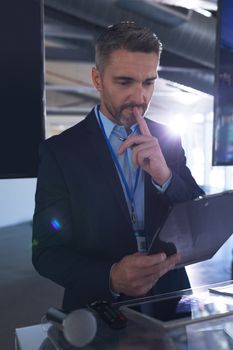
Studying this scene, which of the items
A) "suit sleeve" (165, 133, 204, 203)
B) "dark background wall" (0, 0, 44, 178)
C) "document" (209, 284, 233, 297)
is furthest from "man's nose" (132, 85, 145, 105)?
"dark background wall" (0, 0, 44, 178)

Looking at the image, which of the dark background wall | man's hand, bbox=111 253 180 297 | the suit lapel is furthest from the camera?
the dark background wall

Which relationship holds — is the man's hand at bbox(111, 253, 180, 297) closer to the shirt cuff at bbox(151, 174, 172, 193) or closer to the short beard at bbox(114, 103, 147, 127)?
the shirt cuff at bbox(151, 174, 172, 193)

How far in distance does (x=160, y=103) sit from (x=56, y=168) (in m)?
9.93

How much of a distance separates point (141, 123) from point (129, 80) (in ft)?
0.46

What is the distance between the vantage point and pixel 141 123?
1.14 meters

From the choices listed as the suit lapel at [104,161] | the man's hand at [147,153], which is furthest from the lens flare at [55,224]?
the man's hand at [147,153]

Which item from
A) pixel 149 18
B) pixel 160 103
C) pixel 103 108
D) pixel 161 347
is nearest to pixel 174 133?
pixel 103 108

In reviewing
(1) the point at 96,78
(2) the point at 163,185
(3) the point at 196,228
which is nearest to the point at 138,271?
(3) the point at 196,228

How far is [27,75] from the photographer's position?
7.02ft

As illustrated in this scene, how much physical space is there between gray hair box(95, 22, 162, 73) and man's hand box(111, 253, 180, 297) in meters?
0.59

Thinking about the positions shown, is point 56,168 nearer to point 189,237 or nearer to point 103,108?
point 103,108

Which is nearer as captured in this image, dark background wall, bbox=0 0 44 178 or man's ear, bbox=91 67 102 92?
man's ear, bbox=91 67 102 92

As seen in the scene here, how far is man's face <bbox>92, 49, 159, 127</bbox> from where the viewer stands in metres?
1.18

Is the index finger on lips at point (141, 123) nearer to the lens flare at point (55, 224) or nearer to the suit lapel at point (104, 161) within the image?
the suit lapel at point (104, 161)
